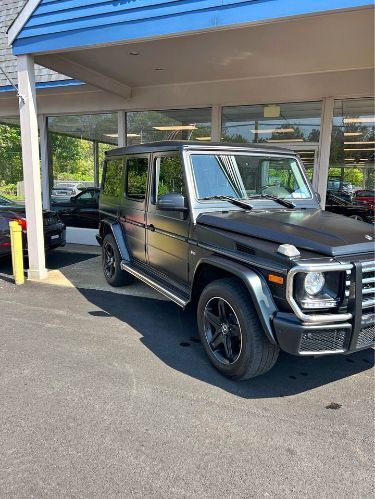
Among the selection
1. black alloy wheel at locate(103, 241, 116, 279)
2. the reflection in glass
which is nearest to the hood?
black alloy wheel at locate(103, 241, 116, 279)

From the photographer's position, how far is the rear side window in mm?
5884

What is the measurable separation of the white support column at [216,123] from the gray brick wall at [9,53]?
3.27m

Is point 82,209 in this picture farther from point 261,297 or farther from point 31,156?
point 261,297

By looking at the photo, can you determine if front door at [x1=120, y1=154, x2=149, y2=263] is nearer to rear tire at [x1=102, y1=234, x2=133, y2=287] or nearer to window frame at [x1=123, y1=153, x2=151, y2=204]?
window frame at [x1=123, y1=153, x2=151, y2=204]

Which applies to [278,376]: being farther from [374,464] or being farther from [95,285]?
[95,285]

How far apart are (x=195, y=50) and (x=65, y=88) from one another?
167 inches

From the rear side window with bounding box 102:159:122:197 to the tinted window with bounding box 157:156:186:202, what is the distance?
1.41 metres

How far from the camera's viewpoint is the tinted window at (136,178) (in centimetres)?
505

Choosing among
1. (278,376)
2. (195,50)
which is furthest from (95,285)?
(195,50)

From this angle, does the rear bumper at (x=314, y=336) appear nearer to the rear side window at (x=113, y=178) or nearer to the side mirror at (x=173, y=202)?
the side mirror at (x=173, y=202)

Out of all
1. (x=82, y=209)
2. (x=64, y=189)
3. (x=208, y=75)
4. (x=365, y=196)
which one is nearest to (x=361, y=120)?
(x=365, y=196)

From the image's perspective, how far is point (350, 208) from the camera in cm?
797

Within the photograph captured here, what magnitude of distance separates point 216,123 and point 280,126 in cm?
137

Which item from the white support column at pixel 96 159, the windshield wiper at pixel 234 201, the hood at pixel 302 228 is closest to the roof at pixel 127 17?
the windshield wiper at pixel 234 201
